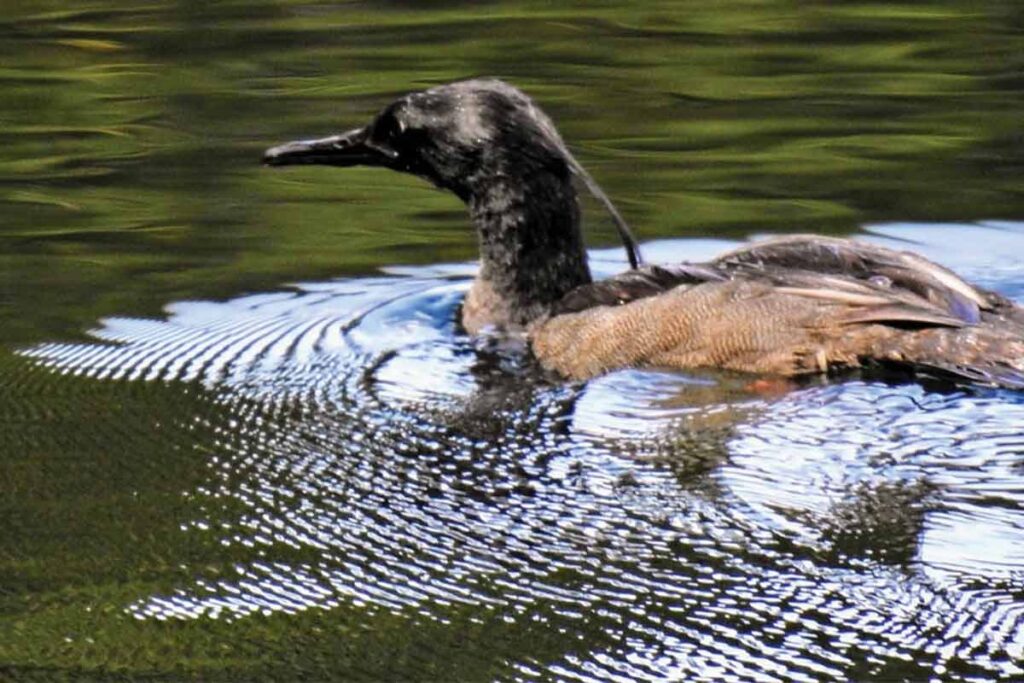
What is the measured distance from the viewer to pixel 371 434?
20.9 ft

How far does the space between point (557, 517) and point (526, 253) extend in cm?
247

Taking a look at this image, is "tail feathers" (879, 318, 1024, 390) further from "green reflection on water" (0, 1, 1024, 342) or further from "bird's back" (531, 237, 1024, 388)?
"green reflection on water" (0, 1, 1024, 342)

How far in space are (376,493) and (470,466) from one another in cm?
32

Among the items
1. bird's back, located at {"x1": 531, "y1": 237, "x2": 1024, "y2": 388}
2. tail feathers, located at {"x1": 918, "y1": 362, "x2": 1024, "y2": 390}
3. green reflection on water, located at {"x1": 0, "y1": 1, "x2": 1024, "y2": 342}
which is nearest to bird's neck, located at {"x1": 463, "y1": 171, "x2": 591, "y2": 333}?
bird's back, located at {"x1": 531, "y1": 237, "x2": 1024, "y2": 388}

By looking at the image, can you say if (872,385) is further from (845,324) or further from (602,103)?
(602,103)

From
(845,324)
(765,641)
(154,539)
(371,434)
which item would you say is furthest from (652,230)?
(765,641)

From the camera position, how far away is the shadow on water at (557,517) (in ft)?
15.4

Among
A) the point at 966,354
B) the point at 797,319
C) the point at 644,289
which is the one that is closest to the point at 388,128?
the point at 644,289

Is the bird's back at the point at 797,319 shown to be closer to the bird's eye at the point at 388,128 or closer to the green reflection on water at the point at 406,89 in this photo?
the bird's eye at the point at 388,128

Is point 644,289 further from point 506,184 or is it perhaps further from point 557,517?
point 557,517

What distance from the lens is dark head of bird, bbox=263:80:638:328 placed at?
25.3 feet

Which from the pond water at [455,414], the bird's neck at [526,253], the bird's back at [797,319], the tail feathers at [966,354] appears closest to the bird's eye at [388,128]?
the bird's neck at [526,253]

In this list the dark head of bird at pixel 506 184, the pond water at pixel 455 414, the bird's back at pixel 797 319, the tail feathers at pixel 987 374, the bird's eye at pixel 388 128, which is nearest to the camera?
the pond water at pixel 455 414

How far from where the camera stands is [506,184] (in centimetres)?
779
